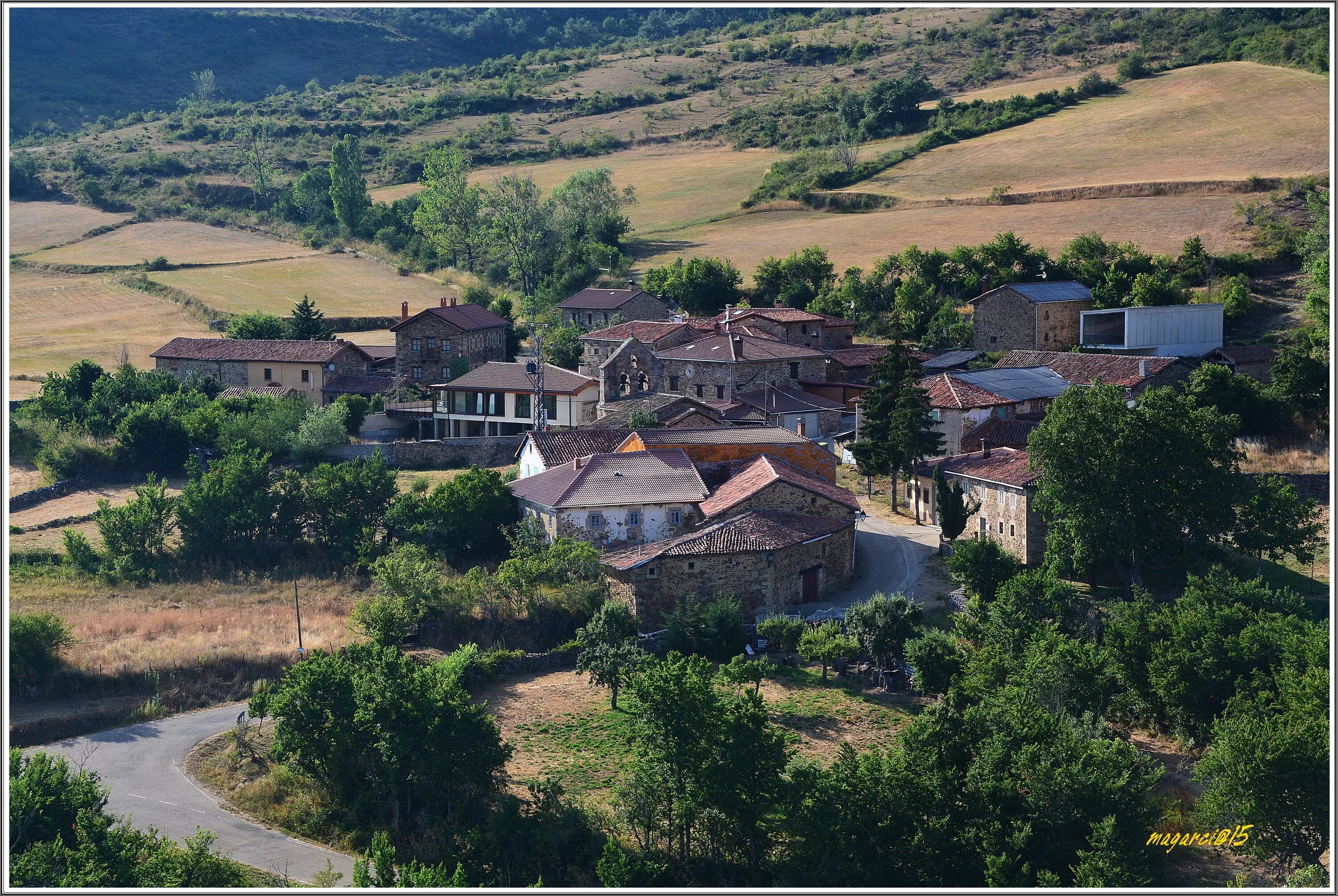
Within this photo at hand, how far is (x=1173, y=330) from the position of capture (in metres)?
58.8

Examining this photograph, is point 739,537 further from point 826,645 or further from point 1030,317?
point 1030,317

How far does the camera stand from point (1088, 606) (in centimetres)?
3366

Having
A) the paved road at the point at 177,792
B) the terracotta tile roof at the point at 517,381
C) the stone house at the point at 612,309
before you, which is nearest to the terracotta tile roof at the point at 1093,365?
the terracotta tile roof at the point at 517,381

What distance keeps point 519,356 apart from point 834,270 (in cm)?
2093

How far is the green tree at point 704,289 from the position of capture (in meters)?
78.4

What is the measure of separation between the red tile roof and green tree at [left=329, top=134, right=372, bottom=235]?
241 feet

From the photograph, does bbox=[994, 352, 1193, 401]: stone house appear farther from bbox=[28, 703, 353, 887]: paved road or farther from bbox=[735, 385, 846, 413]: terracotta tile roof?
bbox=[28, 703, 353, 887]: paved road

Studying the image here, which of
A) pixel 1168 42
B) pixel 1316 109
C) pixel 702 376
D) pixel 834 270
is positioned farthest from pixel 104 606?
pixel 1168 42

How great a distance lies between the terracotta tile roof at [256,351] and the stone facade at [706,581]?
104 feet

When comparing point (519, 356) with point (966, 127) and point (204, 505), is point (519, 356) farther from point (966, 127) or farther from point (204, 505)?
point (966, 127)

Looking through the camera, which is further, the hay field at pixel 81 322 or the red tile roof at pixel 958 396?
the hay field at pixel 81 322

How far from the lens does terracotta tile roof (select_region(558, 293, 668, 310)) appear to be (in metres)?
74.5

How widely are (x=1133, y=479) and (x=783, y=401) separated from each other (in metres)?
22.5

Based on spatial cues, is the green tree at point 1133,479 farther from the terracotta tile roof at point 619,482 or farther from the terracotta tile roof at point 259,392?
the terracotta tile roof at point 259,392
